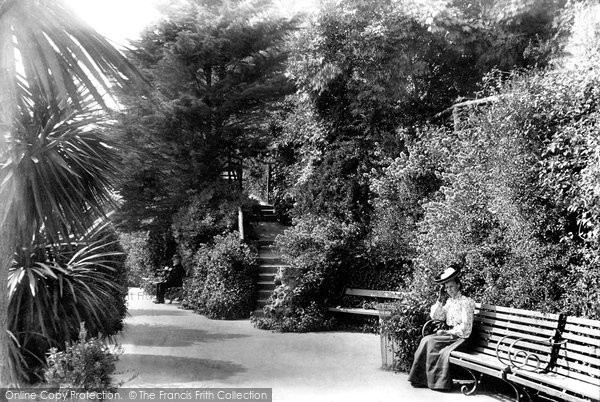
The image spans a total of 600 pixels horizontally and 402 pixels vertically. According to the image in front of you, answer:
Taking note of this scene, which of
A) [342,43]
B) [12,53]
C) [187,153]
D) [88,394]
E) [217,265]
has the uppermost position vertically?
[342,43]

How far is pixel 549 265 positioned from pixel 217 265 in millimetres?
7228

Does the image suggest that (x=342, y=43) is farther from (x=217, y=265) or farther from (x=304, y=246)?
(x=217, y=265)

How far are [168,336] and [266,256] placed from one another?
402 centimetres

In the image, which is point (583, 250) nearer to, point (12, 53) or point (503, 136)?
point (503, 136)

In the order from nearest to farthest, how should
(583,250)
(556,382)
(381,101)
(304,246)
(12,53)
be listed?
(12,53), (556,382), (583,250), (304,246), (381,101)

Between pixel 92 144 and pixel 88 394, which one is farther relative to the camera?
pixel 92 144

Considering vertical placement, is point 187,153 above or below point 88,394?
above

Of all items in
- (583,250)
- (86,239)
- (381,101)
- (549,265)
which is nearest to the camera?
(583,250)

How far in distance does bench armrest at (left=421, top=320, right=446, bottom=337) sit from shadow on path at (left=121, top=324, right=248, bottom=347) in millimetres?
3843

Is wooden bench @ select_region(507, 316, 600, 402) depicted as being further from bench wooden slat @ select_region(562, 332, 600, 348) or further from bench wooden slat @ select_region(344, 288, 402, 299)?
bench wooden slat @ select_region(344, 288, 402, 299)

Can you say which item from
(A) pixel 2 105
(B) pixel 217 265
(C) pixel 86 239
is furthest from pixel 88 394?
(B) pixel 217 265

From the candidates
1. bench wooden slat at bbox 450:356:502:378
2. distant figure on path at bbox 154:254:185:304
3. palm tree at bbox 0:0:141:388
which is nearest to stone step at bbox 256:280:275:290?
distant figure on path at bbox 154:254:185:304

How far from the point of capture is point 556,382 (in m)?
4.84

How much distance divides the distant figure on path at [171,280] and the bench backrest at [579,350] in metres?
11.5
